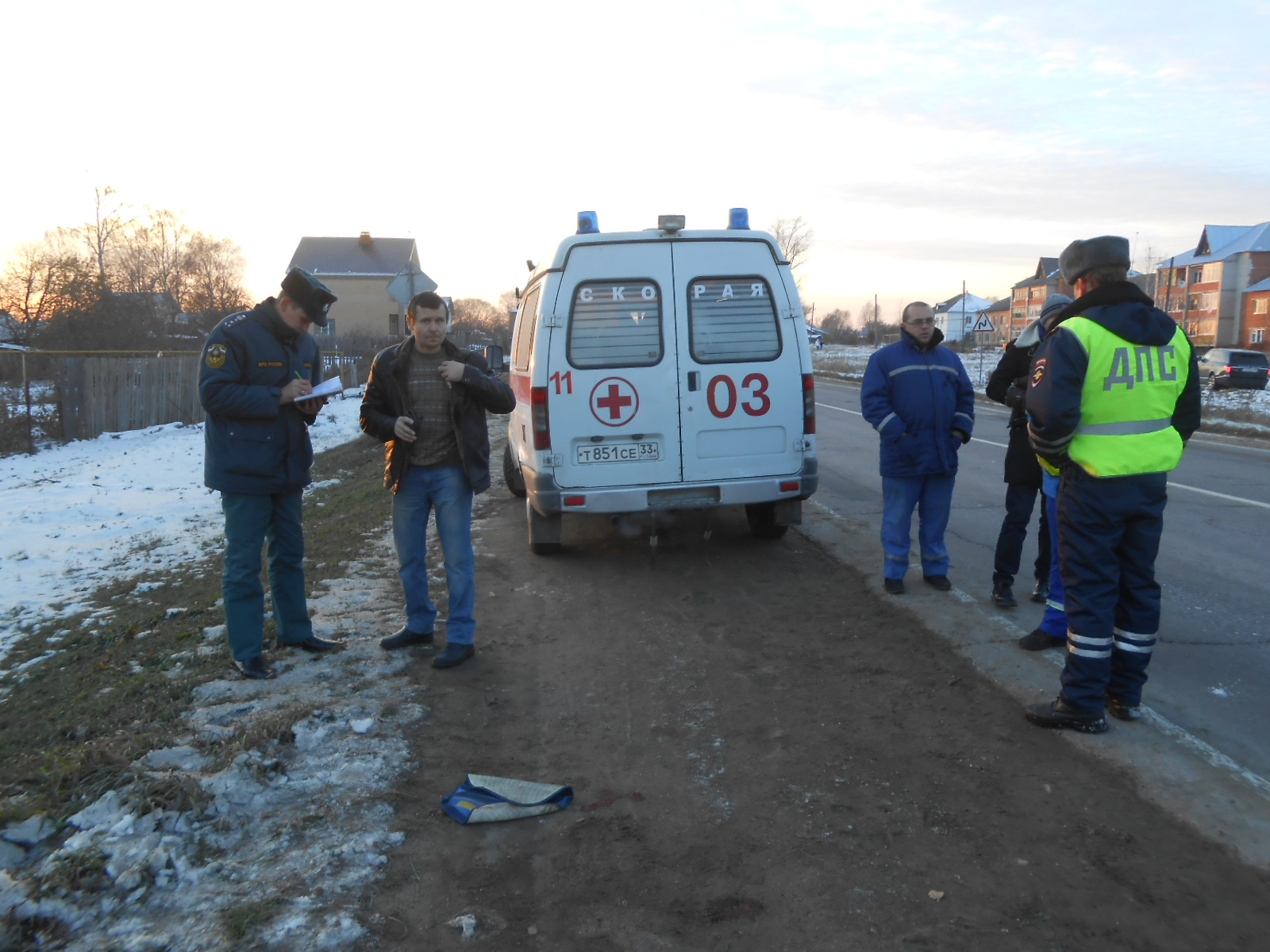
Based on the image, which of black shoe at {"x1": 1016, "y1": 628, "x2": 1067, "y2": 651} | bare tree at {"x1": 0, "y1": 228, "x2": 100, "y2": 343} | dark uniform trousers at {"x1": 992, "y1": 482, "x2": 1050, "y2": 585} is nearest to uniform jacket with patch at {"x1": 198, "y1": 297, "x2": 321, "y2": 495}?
black shoe at {"x1": 1016, "y1": 628, "x2": 1067, "y2": 651}

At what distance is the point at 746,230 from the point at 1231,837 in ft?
16.3

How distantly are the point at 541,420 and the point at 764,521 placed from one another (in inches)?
84.8

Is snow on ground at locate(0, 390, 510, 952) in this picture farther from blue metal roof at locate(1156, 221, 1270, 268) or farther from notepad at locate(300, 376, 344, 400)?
blue metal roof at locate(1156, 221, 1270, 268)

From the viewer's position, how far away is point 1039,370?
12.7 ft

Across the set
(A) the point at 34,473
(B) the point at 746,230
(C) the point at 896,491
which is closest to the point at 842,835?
(C) the point at 896,491

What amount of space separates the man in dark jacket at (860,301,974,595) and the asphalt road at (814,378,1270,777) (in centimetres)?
50

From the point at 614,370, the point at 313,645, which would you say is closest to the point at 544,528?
the point at 614,370

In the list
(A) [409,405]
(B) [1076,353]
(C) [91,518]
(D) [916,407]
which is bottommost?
(C) [91,518]

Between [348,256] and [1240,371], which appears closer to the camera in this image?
[1240,371]

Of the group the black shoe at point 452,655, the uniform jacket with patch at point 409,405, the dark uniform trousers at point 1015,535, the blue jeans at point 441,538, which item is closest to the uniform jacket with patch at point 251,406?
the uniform jacket with patch at point 409,405

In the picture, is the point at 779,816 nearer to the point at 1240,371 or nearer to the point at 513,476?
the point at 513,476

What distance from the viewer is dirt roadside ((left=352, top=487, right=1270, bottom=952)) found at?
264 centimetres

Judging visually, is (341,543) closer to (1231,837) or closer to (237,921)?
(237,921)

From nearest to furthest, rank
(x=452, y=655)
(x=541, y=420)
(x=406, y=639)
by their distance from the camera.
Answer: (x=452, y=655), (x=406, y=639), (x=541, y=420)
